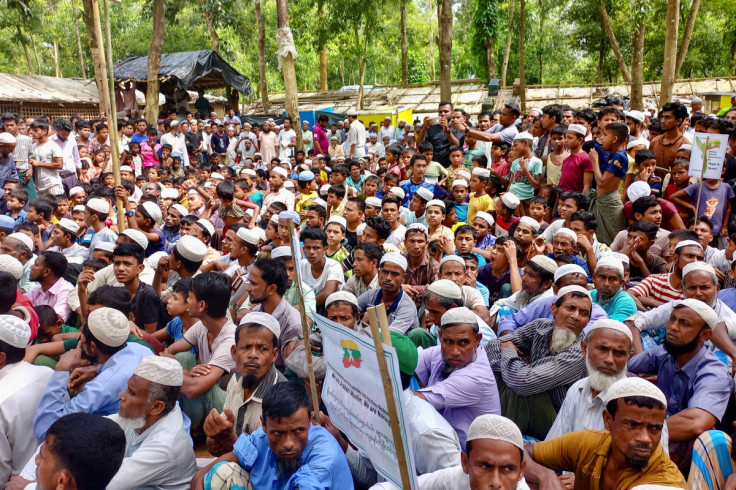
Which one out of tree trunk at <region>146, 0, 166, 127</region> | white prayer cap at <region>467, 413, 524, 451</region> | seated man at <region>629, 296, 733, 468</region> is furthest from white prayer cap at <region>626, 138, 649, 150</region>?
tree trunk at <region>146, 0, 166, 127</region>

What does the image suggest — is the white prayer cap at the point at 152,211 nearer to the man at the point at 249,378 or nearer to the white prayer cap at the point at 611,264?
the man at the point at 249,378

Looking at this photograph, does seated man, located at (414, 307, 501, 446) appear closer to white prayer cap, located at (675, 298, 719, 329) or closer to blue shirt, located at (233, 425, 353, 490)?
blue shirt, located at (233, 425, 353, 490)

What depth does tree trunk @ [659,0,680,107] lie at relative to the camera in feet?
33.7

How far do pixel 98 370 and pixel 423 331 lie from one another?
213 cm

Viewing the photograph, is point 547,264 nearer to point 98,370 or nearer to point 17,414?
point 98,370

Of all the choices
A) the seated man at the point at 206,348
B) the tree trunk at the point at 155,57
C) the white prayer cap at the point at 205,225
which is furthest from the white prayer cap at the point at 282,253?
the tree trunk at the point at 155,57

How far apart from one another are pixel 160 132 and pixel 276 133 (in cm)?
313

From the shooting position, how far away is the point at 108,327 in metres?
3.41

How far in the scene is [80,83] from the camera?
2227 centimetres

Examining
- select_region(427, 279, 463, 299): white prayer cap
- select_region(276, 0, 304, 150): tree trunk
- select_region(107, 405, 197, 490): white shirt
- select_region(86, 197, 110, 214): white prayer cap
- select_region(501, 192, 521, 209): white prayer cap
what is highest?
select_region(276, 0, 304, 150): tree trunk

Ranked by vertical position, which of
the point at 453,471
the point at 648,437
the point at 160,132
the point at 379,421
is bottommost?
the point at 453,471

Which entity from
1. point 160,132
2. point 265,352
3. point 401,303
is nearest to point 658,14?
point 160,132

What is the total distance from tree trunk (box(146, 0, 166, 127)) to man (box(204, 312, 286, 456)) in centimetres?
1395

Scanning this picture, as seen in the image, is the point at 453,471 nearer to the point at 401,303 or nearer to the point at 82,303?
the point at 401,303
